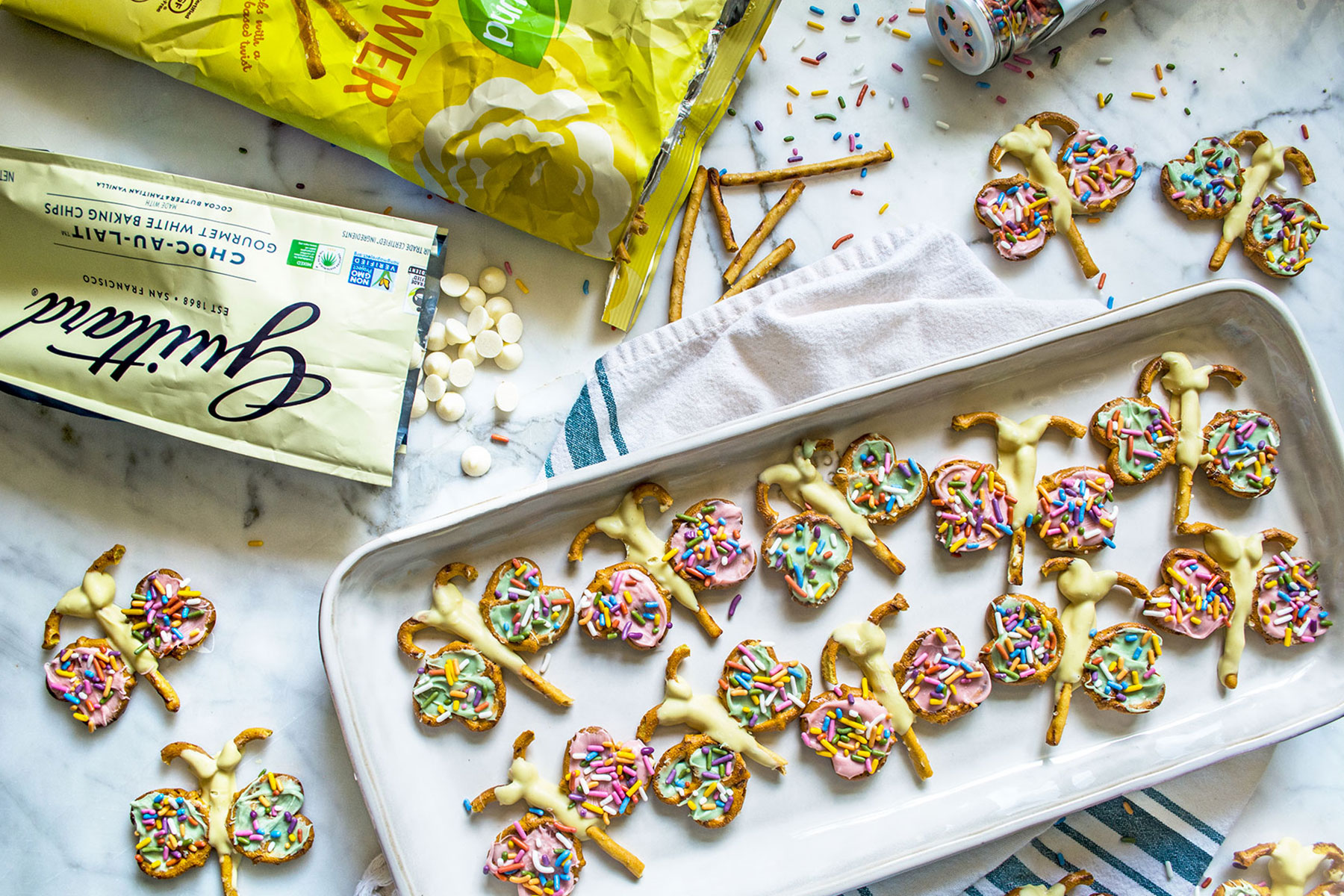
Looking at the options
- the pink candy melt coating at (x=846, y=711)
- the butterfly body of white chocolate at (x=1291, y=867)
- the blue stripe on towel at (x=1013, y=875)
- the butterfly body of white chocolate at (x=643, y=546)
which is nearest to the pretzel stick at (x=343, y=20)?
the butterfly body of white chocolate at (x=643, y=546)

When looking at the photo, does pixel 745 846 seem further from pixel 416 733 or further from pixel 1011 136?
pixel 1011 136

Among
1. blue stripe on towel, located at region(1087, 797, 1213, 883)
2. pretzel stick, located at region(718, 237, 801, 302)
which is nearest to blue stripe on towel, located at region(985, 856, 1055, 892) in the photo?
blue stripe on towel, located at region(1087, 797, 1213, 883)

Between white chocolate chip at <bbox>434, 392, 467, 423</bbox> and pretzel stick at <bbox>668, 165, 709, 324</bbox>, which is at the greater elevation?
pretzel stick at <bbox>668, 165, 709, 324</bbox>

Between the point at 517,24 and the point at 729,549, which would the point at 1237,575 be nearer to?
the point at 729,549

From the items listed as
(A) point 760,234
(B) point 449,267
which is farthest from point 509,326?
(A) point 760,234

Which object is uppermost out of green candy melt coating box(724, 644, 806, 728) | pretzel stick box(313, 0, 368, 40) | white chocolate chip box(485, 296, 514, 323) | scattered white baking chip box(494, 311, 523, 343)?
pretzel stick box(313, 0, 368, 40)

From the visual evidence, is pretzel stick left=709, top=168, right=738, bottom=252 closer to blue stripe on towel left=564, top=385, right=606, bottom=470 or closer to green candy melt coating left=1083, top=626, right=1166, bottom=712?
blue stripe on towel left=564, top=385, right=606, bottom=470
